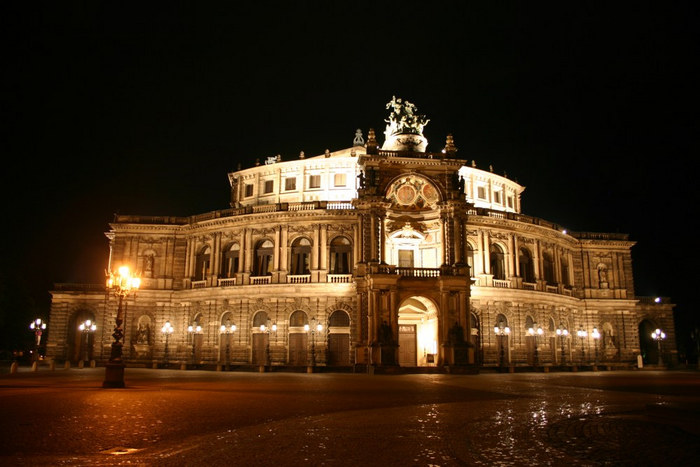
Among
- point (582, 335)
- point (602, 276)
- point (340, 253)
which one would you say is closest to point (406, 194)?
point (340, 253)

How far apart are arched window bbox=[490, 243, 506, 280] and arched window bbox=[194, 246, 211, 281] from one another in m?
26.3

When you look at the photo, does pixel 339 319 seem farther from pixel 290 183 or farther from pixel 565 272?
pixel 565 272

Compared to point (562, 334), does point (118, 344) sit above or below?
below

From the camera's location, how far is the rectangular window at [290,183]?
61.8 meters

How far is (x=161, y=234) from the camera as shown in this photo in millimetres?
58156

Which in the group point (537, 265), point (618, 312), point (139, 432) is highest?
point (537, 265)

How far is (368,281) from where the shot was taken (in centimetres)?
4578

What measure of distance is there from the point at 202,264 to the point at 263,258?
703 centimetres

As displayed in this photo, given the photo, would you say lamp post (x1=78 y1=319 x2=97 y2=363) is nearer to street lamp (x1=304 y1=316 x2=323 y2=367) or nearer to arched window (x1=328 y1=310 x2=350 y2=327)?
street lamp (x1=304 y1=316 x2=323 y2=367)

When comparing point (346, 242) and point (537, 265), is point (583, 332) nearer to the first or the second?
point (537, 265)

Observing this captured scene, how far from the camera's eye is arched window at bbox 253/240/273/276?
177 feet

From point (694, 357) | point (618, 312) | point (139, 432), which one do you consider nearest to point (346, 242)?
point (618, 312)

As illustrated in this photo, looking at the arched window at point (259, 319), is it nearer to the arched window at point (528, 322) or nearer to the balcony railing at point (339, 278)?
the balcony railing at point (339, 278)

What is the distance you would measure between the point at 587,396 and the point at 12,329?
64.5m
